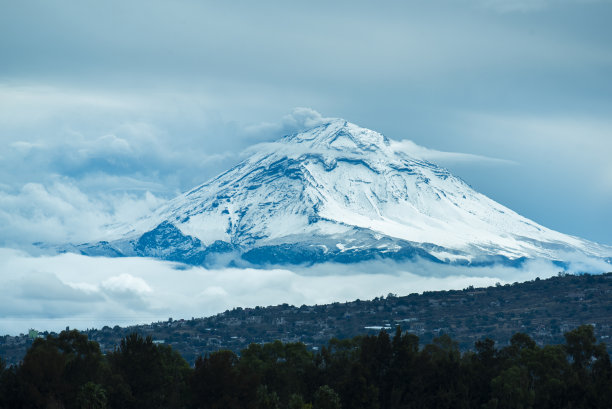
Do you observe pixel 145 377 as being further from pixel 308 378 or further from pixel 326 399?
pixel 326 399

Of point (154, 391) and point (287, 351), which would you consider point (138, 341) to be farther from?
point (287, 351)

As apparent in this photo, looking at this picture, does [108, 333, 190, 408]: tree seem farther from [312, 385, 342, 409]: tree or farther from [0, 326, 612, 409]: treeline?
[312, 385, 342, 409]: tree

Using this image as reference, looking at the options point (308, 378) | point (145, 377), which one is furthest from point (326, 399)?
point (145, 377)

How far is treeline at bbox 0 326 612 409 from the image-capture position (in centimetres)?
11175

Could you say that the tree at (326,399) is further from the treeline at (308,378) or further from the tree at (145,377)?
the tree at (145,377)

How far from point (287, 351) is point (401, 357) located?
1641cm

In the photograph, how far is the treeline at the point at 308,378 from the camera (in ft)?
367

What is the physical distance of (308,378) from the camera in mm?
131000

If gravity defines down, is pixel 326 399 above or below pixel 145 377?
below

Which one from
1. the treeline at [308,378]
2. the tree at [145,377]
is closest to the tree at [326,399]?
the treeline at [308,378]

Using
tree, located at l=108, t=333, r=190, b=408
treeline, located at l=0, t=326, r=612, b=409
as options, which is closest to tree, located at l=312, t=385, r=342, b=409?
treeline, located at l=0, t=326, r=612, b=409

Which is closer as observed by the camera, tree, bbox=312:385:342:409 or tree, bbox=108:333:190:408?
tree, bbox=312:385:342:409

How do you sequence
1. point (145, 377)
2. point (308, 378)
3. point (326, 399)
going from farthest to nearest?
point (308, 378), point (145, 377), point (326, 399)

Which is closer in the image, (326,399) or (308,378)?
(326,399)
